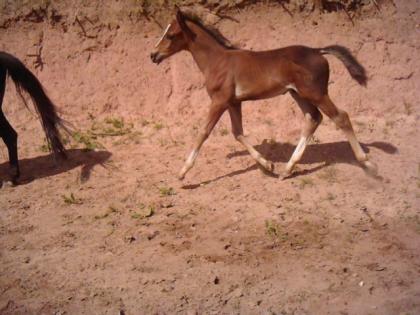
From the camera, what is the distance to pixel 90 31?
27.5ft

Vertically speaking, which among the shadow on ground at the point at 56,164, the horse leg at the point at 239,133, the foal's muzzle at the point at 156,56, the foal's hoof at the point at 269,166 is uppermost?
the foal's muzzle at the point at 156,56

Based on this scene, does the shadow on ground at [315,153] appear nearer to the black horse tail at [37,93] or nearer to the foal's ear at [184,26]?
the foal's ear at [184,26]

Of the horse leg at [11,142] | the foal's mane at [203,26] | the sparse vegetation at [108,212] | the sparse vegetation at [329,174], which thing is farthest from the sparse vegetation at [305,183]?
the horse leg at [11,142]

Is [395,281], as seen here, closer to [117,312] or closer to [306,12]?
[117,312]

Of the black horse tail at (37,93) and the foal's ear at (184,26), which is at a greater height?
the foal's ear at (184,26)

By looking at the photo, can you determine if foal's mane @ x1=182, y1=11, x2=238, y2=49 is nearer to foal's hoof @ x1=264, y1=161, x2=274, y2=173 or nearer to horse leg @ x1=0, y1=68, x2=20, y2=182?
foal's hoof @ x1=264, y1=161, x2=274, y2=173

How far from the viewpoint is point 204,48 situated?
6230 millimetres

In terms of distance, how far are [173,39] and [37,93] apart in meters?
1.91

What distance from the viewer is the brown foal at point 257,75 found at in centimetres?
570

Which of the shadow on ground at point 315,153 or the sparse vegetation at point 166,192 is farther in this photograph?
the shadow on ground at point 315,153

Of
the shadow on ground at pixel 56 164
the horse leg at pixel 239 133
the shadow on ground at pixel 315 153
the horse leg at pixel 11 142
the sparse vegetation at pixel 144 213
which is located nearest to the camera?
the sparse vegetation at pixel 144 213

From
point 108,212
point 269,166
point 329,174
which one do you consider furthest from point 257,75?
point 108,212

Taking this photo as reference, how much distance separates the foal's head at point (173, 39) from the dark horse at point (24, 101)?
1.56m

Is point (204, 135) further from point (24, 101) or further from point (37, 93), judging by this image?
point (24, 101)
